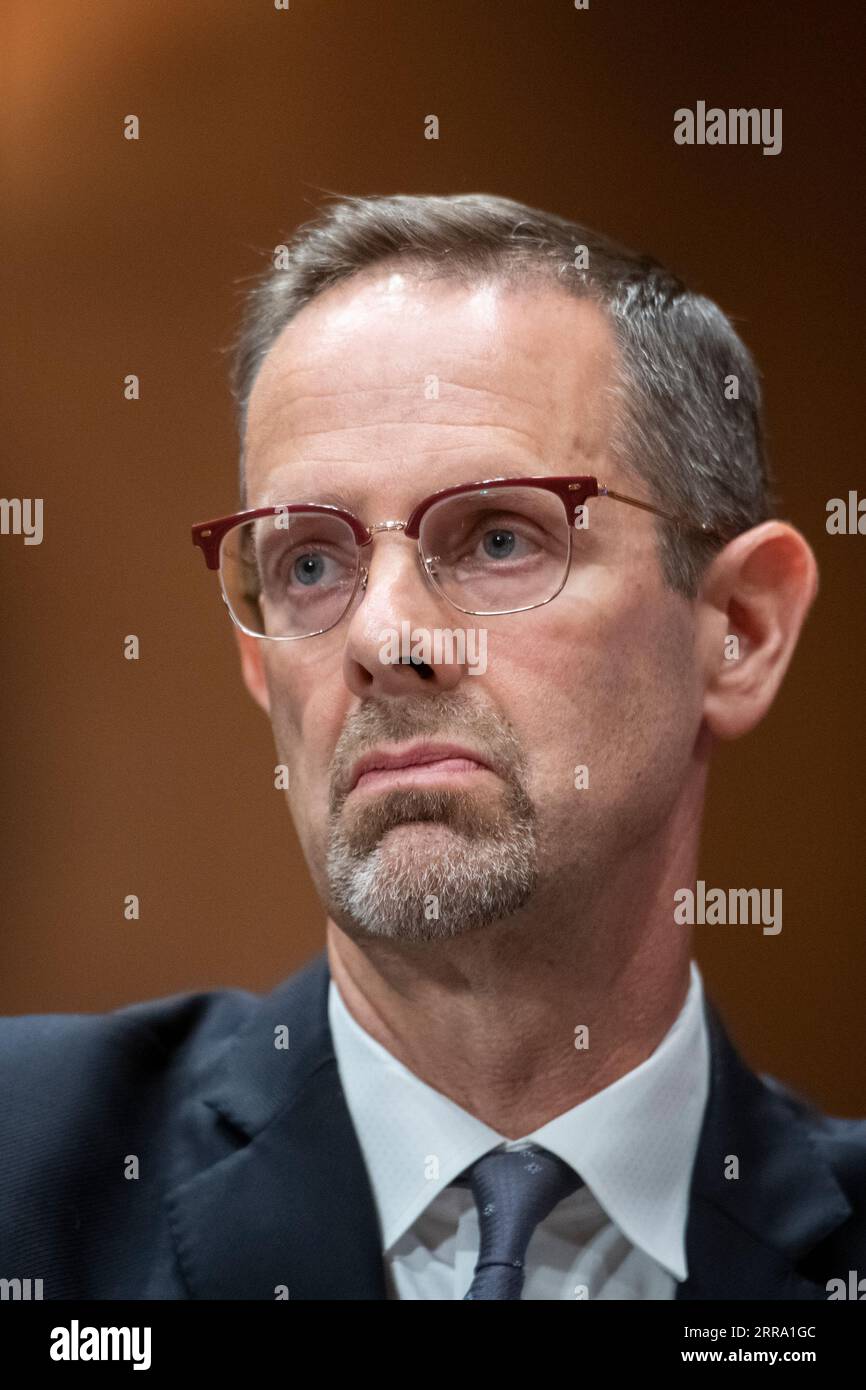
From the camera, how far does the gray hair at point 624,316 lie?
172 centimetres

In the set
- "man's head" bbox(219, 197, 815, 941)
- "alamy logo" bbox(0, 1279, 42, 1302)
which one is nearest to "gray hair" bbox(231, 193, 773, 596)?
"man's head" bbox(219, 197, 815, 941)

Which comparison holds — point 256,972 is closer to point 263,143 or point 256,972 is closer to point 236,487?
point 236,487

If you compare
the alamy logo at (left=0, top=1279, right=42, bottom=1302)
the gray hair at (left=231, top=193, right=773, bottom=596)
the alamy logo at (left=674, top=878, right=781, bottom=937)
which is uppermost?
the gray hair at (left=231, top=193, right=773, bottom=596)

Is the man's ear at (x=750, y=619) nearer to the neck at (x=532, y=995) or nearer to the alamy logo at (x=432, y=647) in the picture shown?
the neck at (x=532, y=995)

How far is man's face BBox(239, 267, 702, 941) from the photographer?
1.56 m

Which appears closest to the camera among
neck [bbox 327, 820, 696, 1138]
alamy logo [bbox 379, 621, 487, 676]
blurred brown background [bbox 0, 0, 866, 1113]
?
alamy logo [bbox 379, 621, 487, 676]

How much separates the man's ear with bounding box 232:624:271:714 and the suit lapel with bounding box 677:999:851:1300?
0.72 meters

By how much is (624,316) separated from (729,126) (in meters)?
0.36

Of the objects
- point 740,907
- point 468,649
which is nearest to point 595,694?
point 468,649

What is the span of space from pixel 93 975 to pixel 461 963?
1.80 ft

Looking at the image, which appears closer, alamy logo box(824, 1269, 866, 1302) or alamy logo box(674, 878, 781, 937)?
alamy logo box(824, 1269, 866, 1302)

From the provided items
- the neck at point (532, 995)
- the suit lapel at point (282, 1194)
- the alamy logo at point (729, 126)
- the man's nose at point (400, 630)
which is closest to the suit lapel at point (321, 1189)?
the suit lapel at point (282, 1194)

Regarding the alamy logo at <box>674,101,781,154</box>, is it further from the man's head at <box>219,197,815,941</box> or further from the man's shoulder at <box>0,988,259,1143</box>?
the man's shoulder at <box>0,988,259,1143</box>
